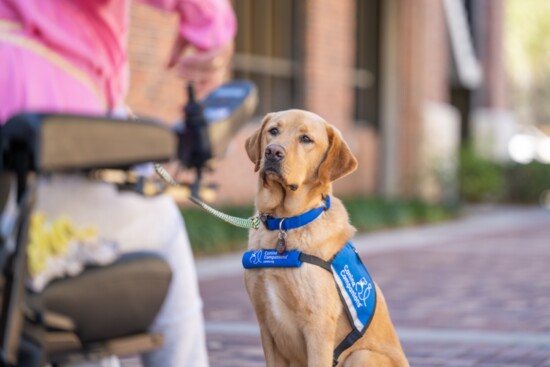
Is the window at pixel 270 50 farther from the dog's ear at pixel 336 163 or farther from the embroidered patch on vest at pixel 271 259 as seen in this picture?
the embroidered patch on vest at pixel 271 259

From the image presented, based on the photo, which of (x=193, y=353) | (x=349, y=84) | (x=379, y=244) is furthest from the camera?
(x=349, y=84)

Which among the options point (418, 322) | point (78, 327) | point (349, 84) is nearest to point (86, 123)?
point (78, 327)

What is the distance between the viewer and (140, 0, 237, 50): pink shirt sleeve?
12.5 ft

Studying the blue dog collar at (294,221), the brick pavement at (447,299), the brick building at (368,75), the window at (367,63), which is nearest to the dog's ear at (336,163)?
the blue dog collar at (294,221)

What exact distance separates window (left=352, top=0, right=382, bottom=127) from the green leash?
1554cm

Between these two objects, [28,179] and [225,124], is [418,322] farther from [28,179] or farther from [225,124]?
[28,179]

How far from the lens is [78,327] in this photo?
91.7 inches

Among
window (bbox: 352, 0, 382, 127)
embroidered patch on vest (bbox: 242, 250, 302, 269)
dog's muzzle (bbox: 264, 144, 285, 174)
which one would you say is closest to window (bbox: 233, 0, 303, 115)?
window (bbox: 352, 0, 382, 127)

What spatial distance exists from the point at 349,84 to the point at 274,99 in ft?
6.54

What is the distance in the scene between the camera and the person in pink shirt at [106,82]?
2.54 m

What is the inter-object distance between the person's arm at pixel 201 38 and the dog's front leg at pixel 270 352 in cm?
100

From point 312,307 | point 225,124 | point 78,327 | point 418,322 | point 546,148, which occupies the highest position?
point 225,124

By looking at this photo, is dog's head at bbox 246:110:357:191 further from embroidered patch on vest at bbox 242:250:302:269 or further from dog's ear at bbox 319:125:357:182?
embroidered patch on vest at bbox 242:250:302:269

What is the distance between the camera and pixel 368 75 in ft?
65.7
